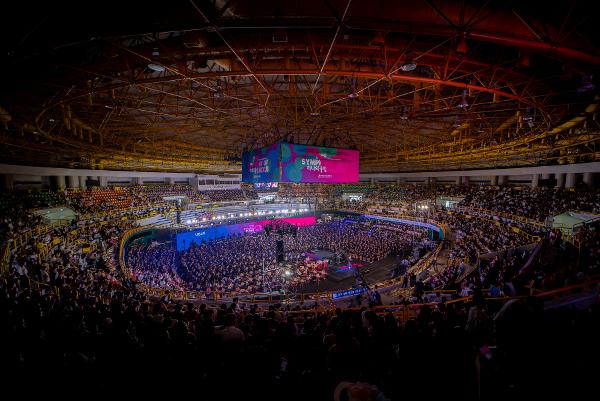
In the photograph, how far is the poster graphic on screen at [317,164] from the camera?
14836 millimetres

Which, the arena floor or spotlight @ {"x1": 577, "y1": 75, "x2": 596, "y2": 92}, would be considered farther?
the arena floor

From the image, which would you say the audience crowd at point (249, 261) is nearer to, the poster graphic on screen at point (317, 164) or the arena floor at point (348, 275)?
the arena floor at point (348, 275)

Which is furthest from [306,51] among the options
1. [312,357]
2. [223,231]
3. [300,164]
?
[223,231]

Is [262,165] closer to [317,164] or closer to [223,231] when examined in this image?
[317,164]

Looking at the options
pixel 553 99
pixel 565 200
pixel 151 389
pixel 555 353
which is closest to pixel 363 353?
pixel 555 353

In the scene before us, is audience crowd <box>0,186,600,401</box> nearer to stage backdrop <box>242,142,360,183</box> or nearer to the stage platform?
stage backdrop <box>242,142,360,183</box>

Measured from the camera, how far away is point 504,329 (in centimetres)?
345

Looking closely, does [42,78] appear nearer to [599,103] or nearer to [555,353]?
[555,353]

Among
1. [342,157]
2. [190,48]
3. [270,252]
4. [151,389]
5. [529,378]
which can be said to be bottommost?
[270,252]

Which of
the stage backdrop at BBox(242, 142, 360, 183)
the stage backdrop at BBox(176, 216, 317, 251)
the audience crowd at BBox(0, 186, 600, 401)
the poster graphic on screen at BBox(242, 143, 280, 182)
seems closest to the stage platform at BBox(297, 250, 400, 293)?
the stage backdrop at BBox(242, 142, 360, 183)

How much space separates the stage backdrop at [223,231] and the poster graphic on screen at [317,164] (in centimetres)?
1628

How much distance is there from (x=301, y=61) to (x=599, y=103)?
11315mm

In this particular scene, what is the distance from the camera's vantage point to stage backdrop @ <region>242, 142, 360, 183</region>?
48.5 ft

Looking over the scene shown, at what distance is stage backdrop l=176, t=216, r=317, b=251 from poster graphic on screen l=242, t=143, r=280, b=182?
12.5 m
